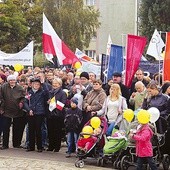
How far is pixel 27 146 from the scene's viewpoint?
1161 cm

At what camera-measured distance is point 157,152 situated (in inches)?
364

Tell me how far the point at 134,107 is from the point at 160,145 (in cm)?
208

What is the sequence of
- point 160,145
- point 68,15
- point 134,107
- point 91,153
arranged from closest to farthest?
point 160,145, point 91,153, point 134,107, point 68,15

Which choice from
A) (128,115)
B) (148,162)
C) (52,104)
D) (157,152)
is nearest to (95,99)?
(52,104)

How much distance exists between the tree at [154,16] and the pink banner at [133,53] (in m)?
20.5

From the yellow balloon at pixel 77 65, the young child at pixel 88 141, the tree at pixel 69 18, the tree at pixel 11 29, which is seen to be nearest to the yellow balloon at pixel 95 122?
the young child at pixel 88 141

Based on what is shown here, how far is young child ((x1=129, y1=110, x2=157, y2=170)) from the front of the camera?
8656 mm

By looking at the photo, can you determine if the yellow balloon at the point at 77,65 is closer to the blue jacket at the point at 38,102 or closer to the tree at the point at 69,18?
the blue jacket at the point at 38,102

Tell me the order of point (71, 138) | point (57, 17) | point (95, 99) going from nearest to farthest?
point (95, 99) < point (71, 138) < point (57, 17)

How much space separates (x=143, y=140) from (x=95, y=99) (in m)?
2.06

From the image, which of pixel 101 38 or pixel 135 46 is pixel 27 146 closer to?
pixel 135 46

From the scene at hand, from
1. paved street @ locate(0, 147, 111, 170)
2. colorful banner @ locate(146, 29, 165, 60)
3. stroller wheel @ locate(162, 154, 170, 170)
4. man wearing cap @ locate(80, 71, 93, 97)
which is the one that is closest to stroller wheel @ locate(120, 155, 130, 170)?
paved street @ locate(0, 147, 111, 170)

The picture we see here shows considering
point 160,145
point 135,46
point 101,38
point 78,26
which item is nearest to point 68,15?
point 78,26

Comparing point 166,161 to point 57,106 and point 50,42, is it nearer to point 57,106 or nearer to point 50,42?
point 57,106
